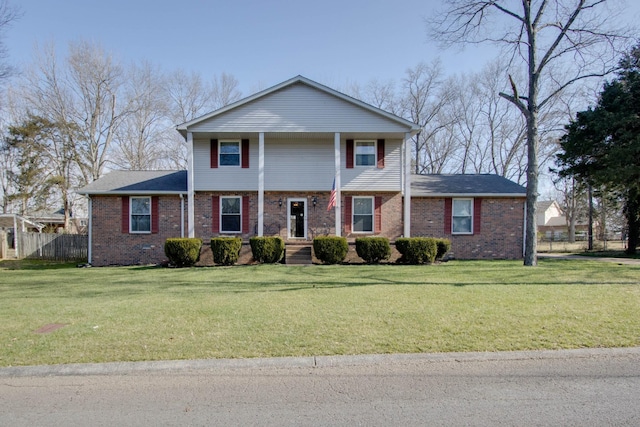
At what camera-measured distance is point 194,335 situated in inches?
200

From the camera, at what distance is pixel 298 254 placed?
14.7 m

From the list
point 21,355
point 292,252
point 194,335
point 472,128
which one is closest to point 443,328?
point 194,335

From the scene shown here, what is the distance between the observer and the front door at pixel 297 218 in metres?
16.2

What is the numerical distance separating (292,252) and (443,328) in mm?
9913

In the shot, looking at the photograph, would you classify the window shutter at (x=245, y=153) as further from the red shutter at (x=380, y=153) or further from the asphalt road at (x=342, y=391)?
the asphalt road at (x=342, y=391)

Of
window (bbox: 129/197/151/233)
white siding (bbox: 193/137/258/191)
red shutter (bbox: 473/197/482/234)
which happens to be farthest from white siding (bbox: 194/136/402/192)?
red shutter (bbox: 473/197/482/234)

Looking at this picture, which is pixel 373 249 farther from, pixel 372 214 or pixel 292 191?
pixel 292 191

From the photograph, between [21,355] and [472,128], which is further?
[472,128]

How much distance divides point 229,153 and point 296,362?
1335cm

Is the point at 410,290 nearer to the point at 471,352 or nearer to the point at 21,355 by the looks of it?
the point at 471,352

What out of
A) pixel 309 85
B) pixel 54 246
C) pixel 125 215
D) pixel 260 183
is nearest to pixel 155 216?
pixel 125 215

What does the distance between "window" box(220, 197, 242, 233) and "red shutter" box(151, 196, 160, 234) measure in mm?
2758

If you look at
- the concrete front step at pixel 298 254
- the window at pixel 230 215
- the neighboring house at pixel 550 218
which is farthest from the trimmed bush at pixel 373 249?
the neighboring house at pixel 550 218

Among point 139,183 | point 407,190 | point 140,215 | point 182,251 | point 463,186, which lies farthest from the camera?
point 463,186
